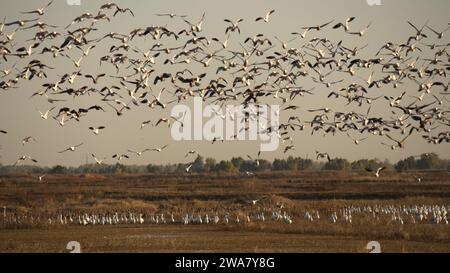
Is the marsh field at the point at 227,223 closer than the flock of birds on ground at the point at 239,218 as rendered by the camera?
Yes

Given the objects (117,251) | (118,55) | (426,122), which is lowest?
(117,251)

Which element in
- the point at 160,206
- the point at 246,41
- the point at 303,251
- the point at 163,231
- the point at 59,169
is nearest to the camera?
the point at 303,251

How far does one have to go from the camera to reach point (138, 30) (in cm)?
3875

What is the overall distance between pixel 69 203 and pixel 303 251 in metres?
46.2

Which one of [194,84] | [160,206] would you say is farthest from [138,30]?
[160,206]

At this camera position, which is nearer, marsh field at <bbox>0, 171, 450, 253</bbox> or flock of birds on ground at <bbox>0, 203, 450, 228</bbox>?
marsh field at <bbox>0, 171, 450, 253</bbox>

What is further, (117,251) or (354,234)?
(354,234)

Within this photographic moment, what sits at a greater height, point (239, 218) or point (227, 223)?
point (239, 218)

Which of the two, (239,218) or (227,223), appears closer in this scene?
(227,223)

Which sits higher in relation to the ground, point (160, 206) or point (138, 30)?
point (138, 30)

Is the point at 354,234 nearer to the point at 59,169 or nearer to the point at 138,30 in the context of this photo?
the point at 138,30
